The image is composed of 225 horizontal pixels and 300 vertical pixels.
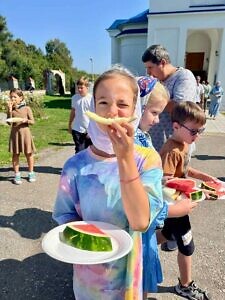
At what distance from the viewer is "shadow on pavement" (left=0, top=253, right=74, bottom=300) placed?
2.47 metres

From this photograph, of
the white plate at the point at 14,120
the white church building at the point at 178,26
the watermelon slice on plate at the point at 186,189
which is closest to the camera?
the watermelon slice on plate at the point at 186,189

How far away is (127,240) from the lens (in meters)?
1.18

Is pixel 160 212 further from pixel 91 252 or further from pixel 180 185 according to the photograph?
pixel 180 185

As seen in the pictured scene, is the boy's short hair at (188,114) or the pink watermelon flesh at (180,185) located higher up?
the boy's short hair at (188,114)

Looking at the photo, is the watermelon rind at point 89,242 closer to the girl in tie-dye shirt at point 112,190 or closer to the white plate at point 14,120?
the girl in tie-dye shirt at point 112,190

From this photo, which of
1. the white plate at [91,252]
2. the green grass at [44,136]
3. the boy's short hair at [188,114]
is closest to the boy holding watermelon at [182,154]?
the boy's short hair at [188,114]

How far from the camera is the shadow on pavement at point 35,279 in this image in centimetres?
247

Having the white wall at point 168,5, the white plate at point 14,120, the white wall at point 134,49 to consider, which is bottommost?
the white plate at point 14,120

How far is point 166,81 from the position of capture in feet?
9.52

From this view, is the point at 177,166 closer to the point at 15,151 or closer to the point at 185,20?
the point at 15,151

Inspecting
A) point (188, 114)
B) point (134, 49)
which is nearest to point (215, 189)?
point (188, 114)

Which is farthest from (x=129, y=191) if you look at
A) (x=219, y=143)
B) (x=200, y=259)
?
(x=219, y=143)

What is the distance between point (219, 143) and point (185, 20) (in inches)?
417

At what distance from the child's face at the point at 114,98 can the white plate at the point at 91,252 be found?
496mm
